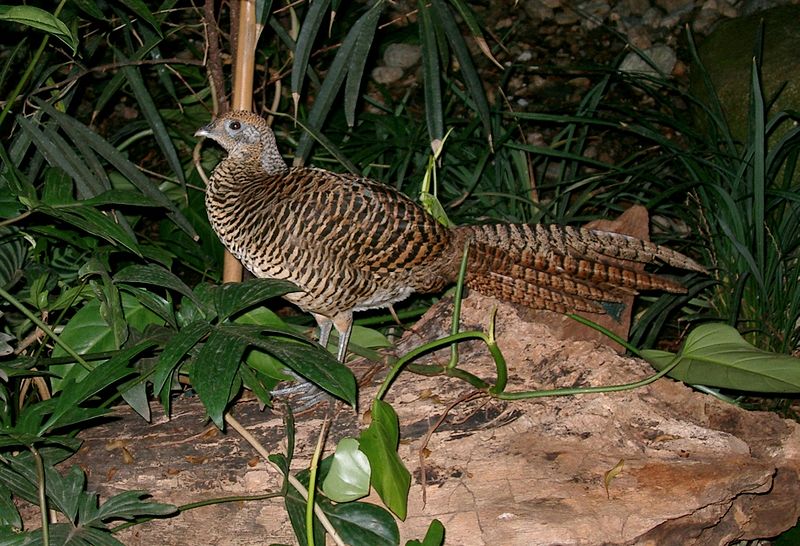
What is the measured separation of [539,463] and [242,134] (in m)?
1.37

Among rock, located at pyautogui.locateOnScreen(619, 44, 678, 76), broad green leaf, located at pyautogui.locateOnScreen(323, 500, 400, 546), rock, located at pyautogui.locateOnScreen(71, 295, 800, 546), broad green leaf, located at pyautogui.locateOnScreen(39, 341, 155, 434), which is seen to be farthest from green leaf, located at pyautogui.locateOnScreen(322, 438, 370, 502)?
rock, located at pyautogui.locateOnScreen(619, 44, 678, 76)

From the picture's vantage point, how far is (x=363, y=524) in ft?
6.30

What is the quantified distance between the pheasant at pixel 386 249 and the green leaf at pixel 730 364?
299 mm

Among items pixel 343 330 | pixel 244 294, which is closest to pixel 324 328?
pixel 343 330

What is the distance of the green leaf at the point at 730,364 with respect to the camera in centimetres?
203

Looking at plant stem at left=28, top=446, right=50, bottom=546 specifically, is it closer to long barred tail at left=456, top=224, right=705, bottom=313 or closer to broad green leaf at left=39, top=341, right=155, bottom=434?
broad green leaf at left=39, top=341, right=155, bottom=434

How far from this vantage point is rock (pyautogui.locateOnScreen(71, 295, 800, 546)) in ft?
6.40

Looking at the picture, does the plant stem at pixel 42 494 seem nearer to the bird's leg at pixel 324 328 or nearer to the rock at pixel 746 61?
the bird's leg at pixel 324 328

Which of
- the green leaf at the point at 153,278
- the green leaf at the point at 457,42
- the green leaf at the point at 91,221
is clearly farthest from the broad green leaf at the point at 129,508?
the green leaf at the point at 457,42

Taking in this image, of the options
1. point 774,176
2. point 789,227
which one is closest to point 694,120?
point 774,176

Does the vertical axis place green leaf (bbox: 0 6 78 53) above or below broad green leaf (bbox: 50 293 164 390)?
above

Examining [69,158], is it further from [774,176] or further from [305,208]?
[774,176]

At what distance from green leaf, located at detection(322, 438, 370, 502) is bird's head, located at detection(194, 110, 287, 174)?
1.12 m

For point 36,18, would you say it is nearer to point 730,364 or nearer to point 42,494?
point 42,494
